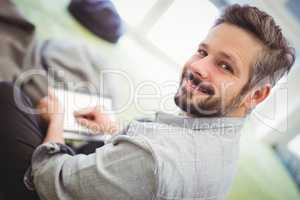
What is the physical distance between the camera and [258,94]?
85 cm

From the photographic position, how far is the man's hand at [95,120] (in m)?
1.09

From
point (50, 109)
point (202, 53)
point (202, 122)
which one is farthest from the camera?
point (50, 109)

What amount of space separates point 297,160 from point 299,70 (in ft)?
1.08

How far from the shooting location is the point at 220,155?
0.75 meters

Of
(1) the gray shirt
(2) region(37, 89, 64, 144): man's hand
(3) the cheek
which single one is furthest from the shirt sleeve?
(3) the cheek

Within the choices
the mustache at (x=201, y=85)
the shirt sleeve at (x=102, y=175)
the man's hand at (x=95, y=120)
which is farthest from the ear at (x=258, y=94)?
the man's hand at (x=95, y=120)

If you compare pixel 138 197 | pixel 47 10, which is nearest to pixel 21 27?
pixel 47 10

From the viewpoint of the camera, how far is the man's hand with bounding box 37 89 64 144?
0.90 meters

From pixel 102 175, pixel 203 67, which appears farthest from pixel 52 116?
pixel 203 67

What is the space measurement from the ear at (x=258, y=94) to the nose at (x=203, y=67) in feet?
0.41

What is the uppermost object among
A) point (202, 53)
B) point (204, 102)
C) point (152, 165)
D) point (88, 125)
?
point (202, 53)

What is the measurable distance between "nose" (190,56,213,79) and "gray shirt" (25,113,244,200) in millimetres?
118

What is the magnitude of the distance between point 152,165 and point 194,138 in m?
0.13

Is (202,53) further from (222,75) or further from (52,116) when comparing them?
(52,116)
